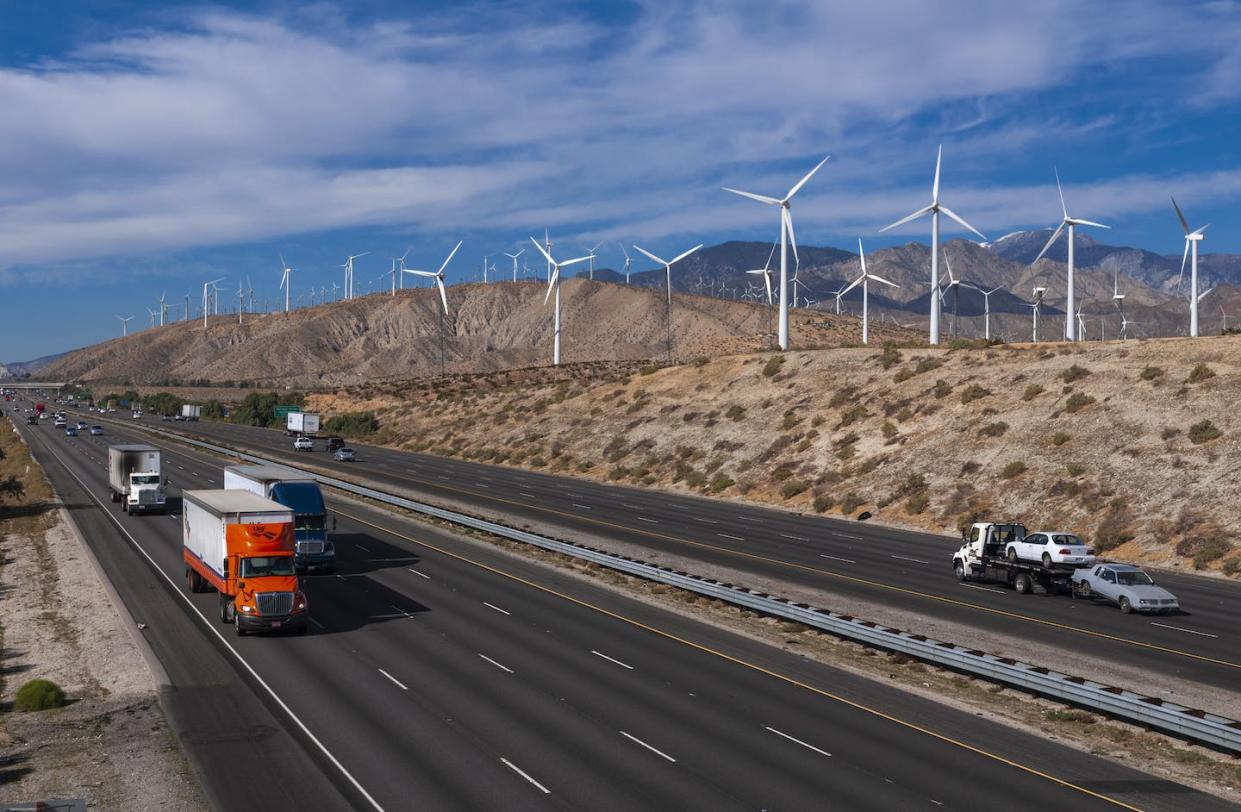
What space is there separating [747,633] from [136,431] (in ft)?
396

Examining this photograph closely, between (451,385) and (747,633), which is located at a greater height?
(451,385)

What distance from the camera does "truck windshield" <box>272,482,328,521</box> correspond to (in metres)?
40.9

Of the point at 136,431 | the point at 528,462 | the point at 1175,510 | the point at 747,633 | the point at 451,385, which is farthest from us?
the point at 451,385

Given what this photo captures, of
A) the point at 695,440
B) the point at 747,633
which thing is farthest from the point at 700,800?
the point at 695,440

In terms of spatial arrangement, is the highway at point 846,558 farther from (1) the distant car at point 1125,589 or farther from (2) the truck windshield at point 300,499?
(2) the truck windshield at point 300,499

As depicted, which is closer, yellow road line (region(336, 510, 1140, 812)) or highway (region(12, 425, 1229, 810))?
highway (region(12, 425, 1229, 810))

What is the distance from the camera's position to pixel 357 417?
139500mm

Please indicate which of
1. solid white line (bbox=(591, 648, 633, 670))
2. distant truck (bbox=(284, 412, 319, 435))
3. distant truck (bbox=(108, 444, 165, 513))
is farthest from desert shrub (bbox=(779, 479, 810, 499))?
distant truck (bbox=(284, 412, 319, 435))

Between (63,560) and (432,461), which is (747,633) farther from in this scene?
(432,461)

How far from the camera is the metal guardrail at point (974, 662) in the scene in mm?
21720

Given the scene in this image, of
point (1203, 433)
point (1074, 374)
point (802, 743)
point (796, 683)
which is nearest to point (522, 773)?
point (802, 743)

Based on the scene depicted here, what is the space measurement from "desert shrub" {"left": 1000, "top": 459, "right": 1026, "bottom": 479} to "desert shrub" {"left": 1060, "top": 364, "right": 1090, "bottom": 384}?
473 inches

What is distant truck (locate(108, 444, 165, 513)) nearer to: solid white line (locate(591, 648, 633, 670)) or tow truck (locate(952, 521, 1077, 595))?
solid white line (locate(591, 648, 633, 670))

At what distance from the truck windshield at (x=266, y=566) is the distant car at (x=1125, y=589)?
87.9 ft
